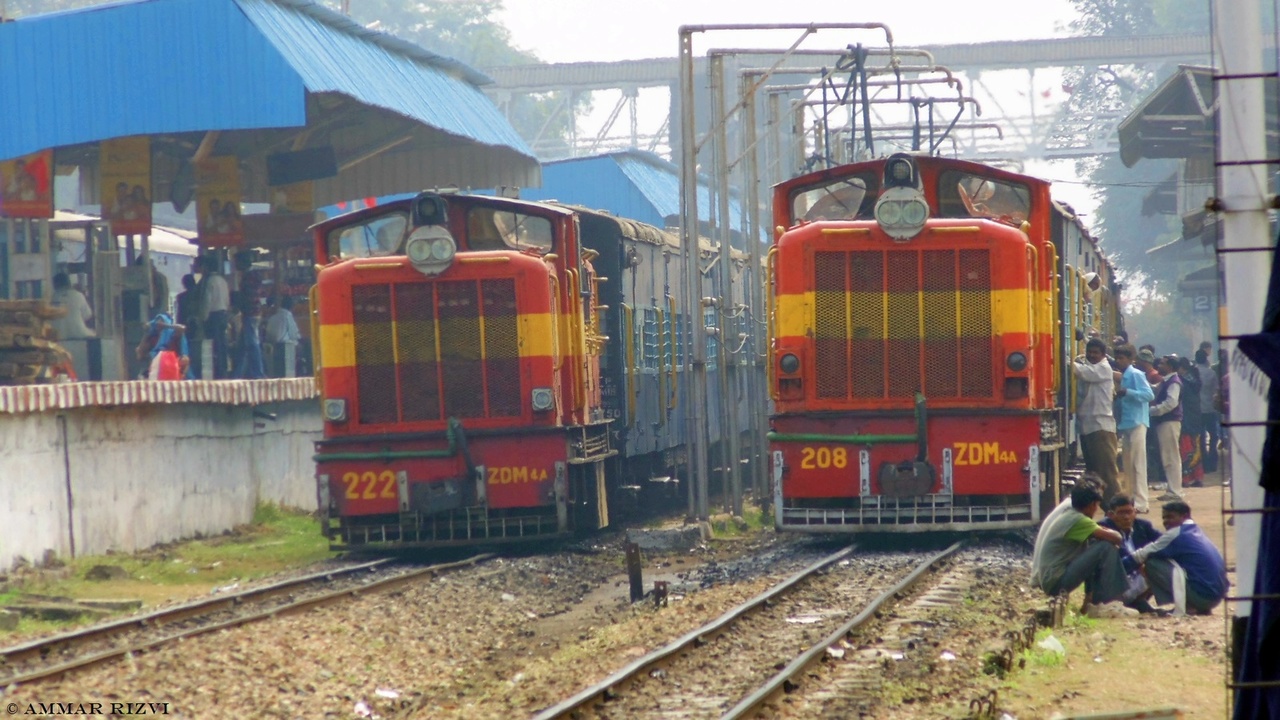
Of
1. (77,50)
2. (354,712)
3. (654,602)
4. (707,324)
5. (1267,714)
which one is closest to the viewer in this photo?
(1267,714)

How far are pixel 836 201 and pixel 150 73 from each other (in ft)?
31.9

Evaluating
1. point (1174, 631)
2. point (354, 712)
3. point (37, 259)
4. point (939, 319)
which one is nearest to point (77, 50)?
point (37, 259)

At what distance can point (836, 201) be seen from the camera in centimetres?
1356

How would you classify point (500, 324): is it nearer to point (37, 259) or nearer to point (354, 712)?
point (354, 712)

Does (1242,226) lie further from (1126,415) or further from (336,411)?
(1126,415)

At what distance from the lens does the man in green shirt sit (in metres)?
9.76

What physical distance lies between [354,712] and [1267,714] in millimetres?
5260

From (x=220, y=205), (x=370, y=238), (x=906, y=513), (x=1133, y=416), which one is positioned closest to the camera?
(x=906, y=513)

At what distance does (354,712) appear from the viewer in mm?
7812

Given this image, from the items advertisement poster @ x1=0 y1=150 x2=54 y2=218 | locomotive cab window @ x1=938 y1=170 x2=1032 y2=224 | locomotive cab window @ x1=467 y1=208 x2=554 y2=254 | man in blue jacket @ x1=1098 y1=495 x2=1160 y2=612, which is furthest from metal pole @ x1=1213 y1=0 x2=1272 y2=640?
advertisement poster @ x1=0 y1=150 x2=54 y2=218

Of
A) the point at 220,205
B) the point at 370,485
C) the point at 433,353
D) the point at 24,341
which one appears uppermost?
the point at 220,205

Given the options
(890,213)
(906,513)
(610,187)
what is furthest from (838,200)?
(610,187)

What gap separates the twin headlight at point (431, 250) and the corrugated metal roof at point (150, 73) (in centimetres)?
597

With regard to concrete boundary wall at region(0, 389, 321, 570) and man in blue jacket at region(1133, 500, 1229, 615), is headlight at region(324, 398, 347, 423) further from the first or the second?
man in blue jacket at region(1133, 500, 1229, 615)
